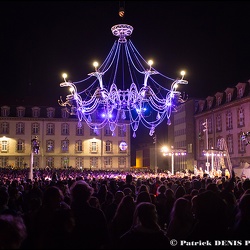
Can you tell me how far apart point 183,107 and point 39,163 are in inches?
1041

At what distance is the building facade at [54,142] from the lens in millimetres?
61469

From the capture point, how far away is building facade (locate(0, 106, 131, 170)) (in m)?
61.5

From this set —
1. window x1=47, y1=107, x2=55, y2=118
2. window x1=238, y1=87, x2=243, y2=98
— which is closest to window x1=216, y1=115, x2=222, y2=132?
window x1=238, y1=87, x2=243, y2=98

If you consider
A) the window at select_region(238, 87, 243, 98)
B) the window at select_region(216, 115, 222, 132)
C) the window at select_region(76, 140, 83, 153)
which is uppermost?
the window at select_region(238, 87, 243, 98)

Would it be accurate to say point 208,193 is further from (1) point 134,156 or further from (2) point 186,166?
(1) point 134,156

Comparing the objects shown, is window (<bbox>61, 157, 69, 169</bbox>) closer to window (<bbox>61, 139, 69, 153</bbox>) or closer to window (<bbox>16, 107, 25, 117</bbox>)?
window (<bbox>61, 139, 69, 153</bbox>)

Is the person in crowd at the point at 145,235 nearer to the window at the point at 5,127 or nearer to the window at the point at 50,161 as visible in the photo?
the window at the point at 50,161

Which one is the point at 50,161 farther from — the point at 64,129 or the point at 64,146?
the point at 64,129

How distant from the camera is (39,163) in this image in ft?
203

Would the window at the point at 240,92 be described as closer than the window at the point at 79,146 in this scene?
Yes

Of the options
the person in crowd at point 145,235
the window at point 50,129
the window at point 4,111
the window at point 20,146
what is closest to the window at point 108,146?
the window at point 50,129

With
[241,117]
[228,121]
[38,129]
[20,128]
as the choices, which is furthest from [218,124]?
[20,128]

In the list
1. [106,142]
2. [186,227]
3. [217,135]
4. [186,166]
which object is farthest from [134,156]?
[186,227]

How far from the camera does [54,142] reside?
6331 centimetres
